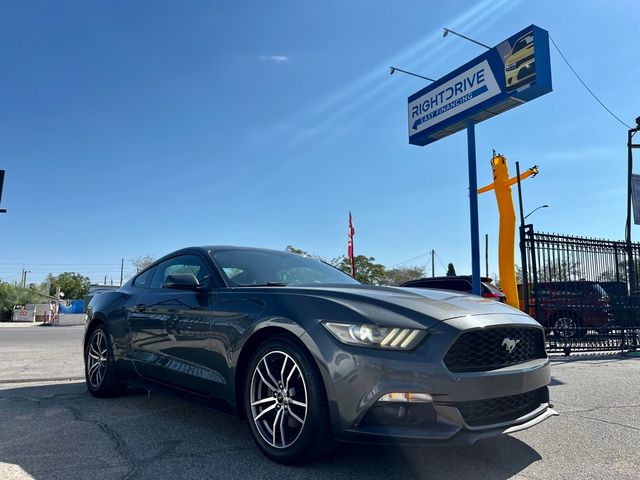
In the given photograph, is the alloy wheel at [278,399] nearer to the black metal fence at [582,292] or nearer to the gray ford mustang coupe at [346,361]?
the gray ford mustang coupe at [346,361]

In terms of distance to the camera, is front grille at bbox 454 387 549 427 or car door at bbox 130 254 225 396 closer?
front grille at bbox 454 387 549 427

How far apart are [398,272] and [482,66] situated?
189 ft

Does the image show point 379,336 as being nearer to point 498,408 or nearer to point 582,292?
point 498,408

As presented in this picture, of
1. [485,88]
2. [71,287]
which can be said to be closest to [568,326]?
[485,88]

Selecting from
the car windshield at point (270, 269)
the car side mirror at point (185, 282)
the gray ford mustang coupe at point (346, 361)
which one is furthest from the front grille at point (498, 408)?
the car side mirror at point (185, 282)

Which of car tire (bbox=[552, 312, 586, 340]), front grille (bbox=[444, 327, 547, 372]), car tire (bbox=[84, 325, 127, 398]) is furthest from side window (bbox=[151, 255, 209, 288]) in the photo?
car tire (bbox=[552, 312, 586, 340])

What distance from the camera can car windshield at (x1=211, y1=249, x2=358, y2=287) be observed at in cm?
403

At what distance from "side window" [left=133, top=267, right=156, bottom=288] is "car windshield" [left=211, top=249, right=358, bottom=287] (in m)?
1.11

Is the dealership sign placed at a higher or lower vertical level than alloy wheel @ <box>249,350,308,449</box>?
higher

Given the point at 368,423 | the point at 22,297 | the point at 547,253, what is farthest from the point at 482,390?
the point at 22,297

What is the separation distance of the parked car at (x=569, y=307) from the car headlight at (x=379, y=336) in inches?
305

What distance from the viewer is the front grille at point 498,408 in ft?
9.01

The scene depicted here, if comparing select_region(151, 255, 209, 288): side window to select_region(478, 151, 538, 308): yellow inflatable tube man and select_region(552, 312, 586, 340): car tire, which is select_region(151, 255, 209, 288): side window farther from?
select_region(552, 312, 586, 340): car tire

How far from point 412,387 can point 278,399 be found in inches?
36.9
